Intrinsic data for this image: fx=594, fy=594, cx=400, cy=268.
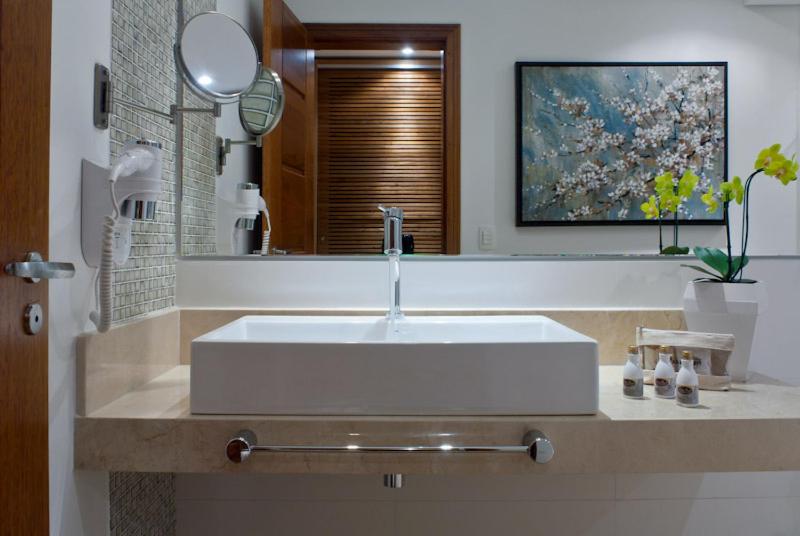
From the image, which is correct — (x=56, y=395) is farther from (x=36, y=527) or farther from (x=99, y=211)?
(x=99, y=211)

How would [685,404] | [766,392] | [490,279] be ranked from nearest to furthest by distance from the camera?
[685,404] < [766,392] < [490,279]

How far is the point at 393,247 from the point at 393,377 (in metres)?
0.49

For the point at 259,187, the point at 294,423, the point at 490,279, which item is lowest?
the point at 294,423

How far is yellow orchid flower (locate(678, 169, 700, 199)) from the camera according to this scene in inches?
62.5

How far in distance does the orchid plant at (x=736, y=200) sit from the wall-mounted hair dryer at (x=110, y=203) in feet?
4.12

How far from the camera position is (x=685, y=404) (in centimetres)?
118

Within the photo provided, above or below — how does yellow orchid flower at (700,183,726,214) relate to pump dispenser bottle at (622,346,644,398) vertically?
above

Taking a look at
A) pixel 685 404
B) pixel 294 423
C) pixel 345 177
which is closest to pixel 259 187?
pixel 345 177

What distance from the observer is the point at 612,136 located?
5.27 feet

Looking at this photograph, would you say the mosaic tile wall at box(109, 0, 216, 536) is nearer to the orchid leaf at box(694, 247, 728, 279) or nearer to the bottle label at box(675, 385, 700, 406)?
the bottle label at box(675, 385, 700, 406)

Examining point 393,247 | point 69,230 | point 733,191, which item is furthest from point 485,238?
point 69,230

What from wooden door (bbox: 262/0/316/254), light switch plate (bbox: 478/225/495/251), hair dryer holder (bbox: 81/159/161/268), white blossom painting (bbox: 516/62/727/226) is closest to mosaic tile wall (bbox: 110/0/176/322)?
hair dryer holder (bbox: 81/159/161/268)

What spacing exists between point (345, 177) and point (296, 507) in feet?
3.05

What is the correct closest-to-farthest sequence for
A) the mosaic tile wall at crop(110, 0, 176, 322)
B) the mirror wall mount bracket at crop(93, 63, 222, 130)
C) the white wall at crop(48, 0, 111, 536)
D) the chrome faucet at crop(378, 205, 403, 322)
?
1. the white wall at crop(48, 0, 111, 536)
2. the mirror wall mount bracket at crop(93, 63, 222, 130)
3. the mosaic tile wall at crop(110, 0, 176, 322)
4. the chrome faucet at crop(378, 205, 403, 322)
